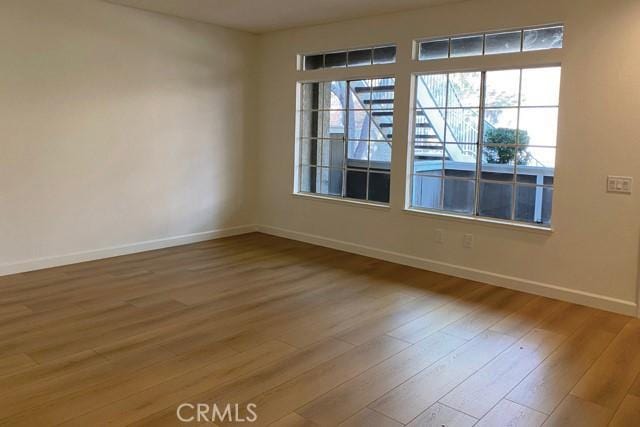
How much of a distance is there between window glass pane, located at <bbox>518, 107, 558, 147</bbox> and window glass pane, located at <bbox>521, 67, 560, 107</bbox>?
59 mm

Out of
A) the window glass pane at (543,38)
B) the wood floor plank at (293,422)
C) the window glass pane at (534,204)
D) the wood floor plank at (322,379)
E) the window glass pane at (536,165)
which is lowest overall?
the wood floor plank at (293,422)

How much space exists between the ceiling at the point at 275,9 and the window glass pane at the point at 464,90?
0.69 meters

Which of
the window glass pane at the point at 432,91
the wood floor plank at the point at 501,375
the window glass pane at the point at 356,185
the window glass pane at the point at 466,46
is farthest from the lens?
the window glass pane at the point at 356,185

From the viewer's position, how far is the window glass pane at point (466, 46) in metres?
4.76

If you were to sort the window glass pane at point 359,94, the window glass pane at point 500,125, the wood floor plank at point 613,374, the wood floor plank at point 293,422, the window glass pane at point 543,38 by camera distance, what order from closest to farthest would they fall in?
the wood floor plank at point 293,422 < the wood floor plank at point 613,374 < the window glass pane at point 543,38 < the window glass pane at point 500,125 < the window glass pane at point 359,94

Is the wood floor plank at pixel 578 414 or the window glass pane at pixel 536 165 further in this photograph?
the window glass pane at pixel 536 165

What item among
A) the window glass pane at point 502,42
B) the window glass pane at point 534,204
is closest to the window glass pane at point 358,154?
the window glass pane at point 502,42

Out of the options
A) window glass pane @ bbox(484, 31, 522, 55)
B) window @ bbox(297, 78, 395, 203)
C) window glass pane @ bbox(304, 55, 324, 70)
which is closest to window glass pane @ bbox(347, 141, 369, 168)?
Answer: window @ bbox(297, 78, 395, 203)

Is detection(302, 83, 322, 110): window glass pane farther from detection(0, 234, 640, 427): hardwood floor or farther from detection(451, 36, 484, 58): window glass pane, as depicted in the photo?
detection(0, 234, 640, 427): hardwood floor

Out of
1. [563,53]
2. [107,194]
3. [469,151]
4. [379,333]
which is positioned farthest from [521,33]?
[107,194]

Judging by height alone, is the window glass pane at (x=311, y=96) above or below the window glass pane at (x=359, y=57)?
below

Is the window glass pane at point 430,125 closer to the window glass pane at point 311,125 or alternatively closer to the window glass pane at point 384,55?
the window glass pane at point 384,55

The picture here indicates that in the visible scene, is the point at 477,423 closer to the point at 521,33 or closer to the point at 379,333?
the point at 379,333

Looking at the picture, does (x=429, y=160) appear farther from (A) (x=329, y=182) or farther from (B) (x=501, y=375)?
(B) (x=501, y=375)
